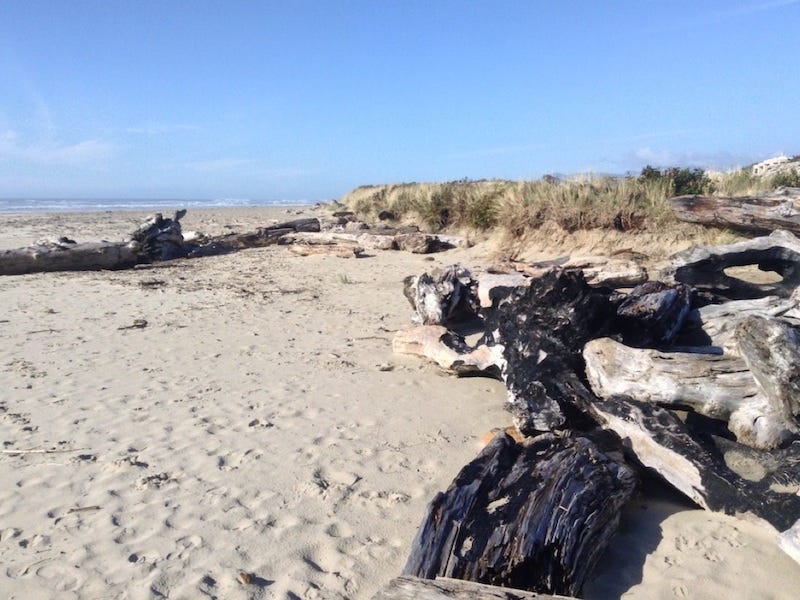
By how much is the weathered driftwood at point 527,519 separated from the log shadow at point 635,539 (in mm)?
76

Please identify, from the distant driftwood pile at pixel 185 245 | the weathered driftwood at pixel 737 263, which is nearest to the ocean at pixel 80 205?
the distant driftwood pile at pixel 185 245

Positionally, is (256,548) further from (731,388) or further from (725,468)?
(731,388)

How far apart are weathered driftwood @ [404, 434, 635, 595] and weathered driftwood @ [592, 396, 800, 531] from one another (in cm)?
27

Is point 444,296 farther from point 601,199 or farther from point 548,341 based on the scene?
point 601,199

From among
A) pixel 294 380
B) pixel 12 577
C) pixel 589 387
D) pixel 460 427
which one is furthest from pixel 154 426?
pixel 589 387

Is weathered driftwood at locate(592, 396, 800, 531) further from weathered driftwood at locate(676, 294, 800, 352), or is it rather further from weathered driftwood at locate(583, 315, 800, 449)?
weathered driftwood at locate(676, 294, 800, 352)

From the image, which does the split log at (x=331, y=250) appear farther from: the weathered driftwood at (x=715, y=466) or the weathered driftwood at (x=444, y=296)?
the weathered driftwood at (x=715, y=466)

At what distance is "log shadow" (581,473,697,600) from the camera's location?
9.33ft

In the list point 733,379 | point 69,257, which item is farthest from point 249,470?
point 69,257

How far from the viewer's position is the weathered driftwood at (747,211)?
7.84 meters

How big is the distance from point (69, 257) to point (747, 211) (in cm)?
1200

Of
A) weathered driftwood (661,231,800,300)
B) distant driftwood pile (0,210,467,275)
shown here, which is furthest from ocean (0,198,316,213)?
weathered driftwood (661,231,800,300)

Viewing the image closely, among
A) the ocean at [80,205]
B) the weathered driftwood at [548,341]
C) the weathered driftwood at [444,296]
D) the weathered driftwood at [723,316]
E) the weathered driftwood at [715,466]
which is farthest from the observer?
the ocean at [80,205]

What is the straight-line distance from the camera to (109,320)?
827cm
